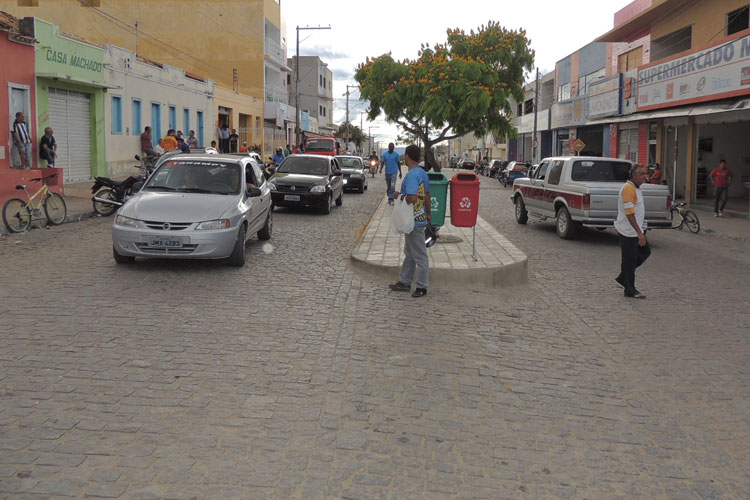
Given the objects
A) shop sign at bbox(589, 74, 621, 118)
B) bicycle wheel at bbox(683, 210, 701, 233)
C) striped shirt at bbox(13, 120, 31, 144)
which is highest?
shop sign at bbox(589, 74, 621, 118)

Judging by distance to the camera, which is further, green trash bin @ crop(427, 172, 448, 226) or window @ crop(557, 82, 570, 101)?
window @ crop(557, 82, 570, 101)

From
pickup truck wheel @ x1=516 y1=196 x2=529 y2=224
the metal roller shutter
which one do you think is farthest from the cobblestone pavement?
the metal roller shutter

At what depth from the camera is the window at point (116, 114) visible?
2631 cm

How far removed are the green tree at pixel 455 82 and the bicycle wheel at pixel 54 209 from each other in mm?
12497

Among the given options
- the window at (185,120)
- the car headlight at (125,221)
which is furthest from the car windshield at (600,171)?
the window at (185,120)

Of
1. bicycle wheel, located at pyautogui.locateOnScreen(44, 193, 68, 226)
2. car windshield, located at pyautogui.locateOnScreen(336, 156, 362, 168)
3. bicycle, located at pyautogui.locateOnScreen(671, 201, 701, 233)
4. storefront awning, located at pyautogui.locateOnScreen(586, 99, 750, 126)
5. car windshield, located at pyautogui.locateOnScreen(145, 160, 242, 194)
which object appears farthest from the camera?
car windshield, located at pyautogui.locateOnScreen(336, 156, 362, 168)

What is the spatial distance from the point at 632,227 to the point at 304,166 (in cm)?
1268

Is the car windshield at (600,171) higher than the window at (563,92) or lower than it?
lower

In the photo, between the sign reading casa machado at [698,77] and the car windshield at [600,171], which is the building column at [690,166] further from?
the car windshield at [600,171]

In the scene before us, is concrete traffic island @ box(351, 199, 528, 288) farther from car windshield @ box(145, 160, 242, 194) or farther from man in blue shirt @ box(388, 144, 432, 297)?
car windshield @ box(145, 160, 242, 194)

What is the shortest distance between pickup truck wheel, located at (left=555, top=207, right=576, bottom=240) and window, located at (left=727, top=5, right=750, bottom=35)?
11.9 meters

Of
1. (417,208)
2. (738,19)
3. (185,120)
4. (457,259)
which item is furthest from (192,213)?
(185,120)

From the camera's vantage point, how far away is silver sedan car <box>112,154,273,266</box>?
941 cm

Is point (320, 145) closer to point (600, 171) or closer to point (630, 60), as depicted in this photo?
point (630, 60)
